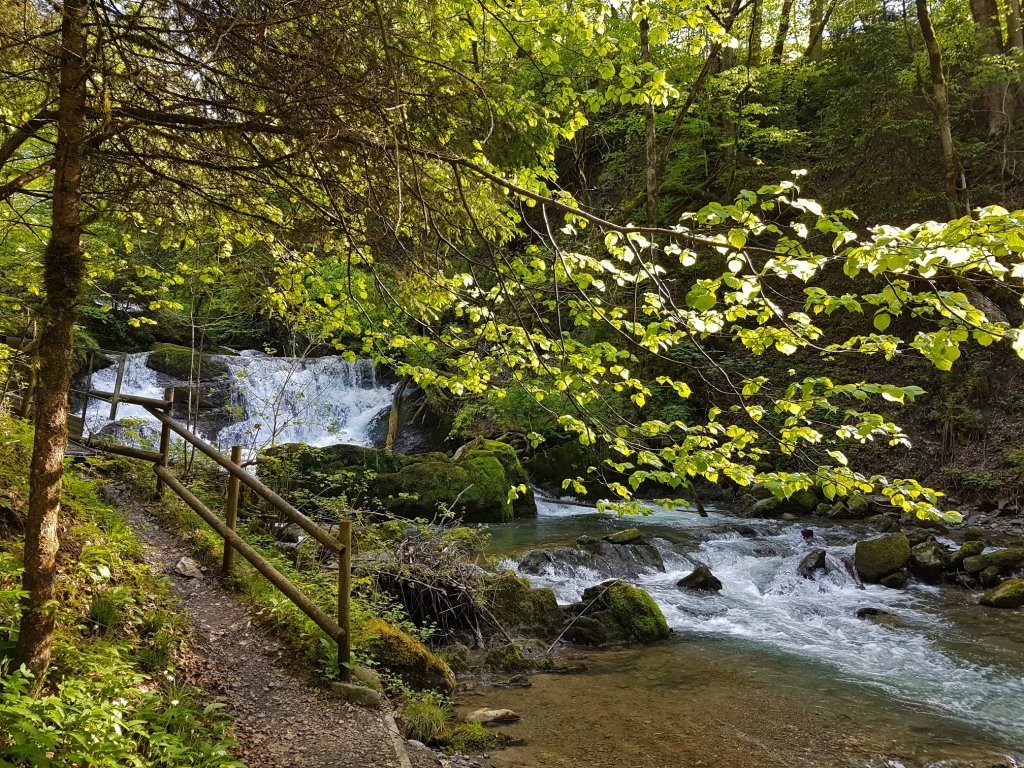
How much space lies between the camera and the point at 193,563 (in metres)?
6.71

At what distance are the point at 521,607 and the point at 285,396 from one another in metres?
14.2

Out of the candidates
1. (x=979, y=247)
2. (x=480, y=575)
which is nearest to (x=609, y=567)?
(x=480, y=575)

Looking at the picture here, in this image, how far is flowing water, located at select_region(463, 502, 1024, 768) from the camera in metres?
5.80

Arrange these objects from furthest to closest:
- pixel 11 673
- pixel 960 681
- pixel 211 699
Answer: pixel 960 681
pixel 211 699
pixel 11 673

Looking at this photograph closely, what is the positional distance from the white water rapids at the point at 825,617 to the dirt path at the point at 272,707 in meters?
5.76

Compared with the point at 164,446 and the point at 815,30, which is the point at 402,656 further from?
the point at 815,30

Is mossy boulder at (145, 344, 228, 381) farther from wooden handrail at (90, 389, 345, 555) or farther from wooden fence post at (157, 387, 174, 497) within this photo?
wooden handrail at (90, 389, 345, 555)

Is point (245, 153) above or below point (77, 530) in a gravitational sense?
above

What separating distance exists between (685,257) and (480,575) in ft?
20.8

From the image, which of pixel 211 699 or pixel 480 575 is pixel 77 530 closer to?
pixel 211 699

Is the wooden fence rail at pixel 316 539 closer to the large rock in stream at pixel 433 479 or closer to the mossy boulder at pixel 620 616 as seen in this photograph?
the mossy boulder at pixel 620 616

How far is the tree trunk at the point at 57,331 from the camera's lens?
9.45ft

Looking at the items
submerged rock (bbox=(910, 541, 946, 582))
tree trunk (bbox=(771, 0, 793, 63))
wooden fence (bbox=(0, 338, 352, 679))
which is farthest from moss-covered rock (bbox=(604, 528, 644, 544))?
tree trunk (bbox=(771, 0, 793, 63))

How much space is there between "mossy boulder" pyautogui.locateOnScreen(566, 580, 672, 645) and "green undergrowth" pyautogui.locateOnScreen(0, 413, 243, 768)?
5.49 m
